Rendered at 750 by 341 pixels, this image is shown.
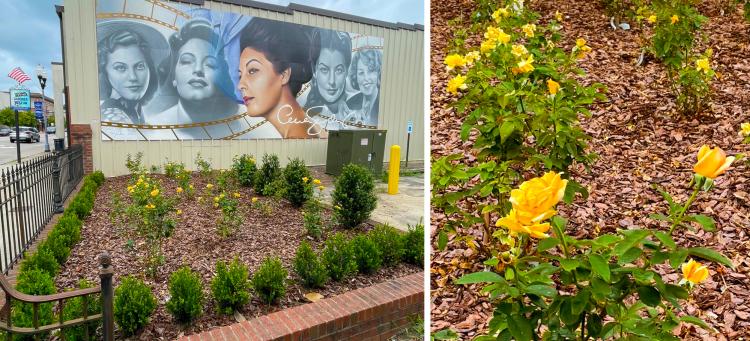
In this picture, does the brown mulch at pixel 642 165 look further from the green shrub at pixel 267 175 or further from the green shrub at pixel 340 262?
the green shrub at pixel 267 175

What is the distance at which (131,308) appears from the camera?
129 inches

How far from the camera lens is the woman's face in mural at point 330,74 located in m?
13.4

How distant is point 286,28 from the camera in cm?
1268

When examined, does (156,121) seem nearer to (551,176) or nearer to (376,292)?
(376,292)

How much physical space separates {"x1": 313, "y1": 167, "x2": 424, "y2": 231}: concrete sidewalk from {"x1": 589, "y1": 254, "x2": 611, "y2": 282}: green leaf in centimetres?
505

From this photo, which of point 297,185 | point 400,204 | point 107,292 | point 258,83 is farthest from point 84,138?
point 107,292

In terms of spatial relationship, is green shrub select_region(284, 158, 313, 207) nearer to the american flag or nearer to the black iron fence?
the black iron fence

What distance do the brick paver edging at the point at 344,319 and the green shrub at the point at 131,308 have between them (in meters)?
0.38

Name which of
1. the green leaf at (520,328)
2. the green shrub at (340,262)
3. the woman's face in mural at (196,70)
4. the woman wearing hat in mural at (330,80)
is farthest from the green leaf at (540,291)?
the woman wearing hat in mural at (330,80)

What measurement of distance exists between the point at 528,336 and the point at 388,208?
276 inches

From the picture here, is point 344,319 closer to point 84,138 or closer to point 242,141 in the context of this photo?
point 84,138

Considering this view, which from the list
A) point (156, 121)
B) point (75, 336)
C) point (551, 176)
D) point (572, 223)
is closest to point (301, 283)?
point (75, 336)

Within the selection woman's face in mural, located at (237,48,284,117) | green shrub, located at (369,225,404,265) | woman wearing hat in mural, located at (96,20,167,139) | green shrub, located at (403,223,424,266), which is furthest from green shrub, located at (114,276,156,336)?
woman's face in mural, located at (237,48,284,117)

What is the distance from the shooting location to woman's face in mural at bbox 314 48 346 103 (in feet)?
44.0
